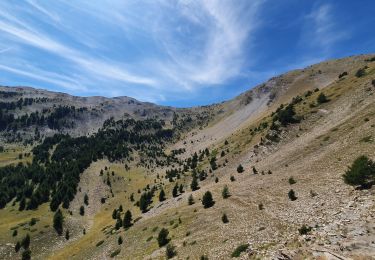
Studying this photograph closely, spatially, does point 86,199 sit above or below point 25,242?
above

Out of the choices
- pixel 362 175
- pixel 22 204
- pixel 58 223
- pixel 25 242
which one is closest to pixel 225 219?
pixel 362 175

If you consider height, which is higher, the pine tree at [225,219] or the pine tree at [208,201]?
the pine tree at [208,201]

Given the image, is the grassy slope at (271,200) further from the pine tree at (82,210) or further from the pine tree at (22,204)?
the pine tree at (22,204)

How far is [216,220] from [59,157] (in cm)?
16831

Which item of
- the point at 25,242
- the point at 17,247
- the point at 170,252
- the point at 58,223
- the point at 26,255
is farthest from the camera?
the point at 58,223

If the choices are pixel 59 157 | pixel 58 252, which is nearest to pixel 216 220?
pixel 58 252

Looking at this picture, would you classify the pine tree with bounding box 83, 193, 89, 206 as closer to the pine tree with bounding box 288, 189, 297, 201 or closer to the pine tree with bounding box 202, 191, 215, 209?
the pine tree with bounding box 202, 191, 215, 209

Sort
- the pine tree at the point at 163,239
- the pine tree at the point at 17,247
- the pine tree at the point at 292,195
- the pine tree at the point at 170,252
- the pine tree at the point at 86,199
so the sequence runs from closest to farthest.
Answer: the pine tree at the point at 170,252 < the pine tree at the point at 292,195 < the pine tree at the point at 163,239 < the pine tree at the point at 17,247 < the pine tree at the point at 86,199

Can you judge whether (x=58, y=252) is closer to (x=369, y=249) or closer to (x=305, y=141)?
(x=305, y=141)

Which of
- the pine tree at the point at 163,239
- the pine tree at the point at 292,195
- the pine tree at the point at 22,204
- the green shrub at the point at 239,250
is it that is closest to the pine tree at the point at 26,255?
the pine tree at the point at 163,239

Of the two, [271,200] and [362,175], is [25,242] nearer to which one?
[271,200]

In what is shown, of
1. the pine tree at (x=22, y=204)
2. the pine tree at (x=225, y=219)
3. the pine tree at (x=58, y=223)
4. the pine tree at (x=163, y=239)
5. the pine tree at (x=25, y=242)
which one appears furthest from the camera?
the pine tree at (x=22, y=204)

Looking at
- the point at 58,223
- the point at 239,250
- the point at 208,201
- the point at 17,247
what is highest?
the point at 208,201

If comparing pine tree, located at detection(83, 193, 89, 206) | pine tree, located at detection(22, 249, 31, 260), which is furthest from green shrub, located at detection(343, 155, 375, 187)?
pine tree, located at detection(83, 193, 89, 206)
